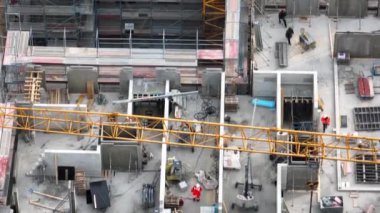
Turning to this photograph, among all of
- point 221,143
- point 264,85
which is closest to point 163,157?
point 221,143

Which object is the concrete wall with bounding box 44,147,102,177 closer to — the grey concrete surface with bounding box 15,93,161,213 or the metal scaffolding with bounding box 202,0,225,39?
the grey concrete surface with bounding box 15,93,161,213

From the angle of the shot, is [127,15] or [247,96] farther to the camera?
[127,15]

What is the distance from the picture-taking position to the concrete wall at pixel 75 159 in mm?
155750

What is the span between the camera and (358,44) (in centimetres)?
16250

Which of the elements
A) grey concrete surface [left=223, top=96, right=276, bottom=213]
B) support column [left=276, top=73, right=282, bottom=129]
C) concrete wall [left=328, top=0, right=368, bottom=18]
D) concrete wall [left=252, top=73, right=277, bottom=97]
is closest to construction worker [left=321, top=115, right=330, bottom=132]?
support column [left=276, top=73, right=282, bottom=129]

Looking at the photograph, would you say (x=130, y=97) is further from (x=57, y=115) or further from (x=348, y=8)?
(x=348, y=8)

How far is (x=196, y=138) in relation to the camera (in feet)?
520

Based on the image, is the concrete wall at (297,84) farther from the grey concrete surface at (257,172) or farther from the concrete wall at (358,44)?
the concrete wall at (358,44)

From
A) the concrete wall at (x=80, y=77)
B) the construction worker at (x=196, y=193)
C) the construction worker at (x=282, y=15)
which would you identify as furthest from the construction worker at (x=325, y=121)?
the concrete wall at (x=80, y=77)

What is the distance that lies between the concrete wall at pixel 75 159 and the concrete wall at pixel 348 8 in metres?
29.0

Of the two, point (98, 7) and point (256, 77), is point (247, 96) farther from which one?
point (98, 7)

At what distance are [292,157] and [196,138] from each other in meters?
9.63

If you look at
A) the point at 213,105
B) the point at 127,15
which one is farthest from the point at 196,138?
the point at 127,15

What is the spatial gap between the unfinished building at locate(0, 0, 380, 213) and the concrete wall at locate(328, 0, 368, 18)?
0.14 m
